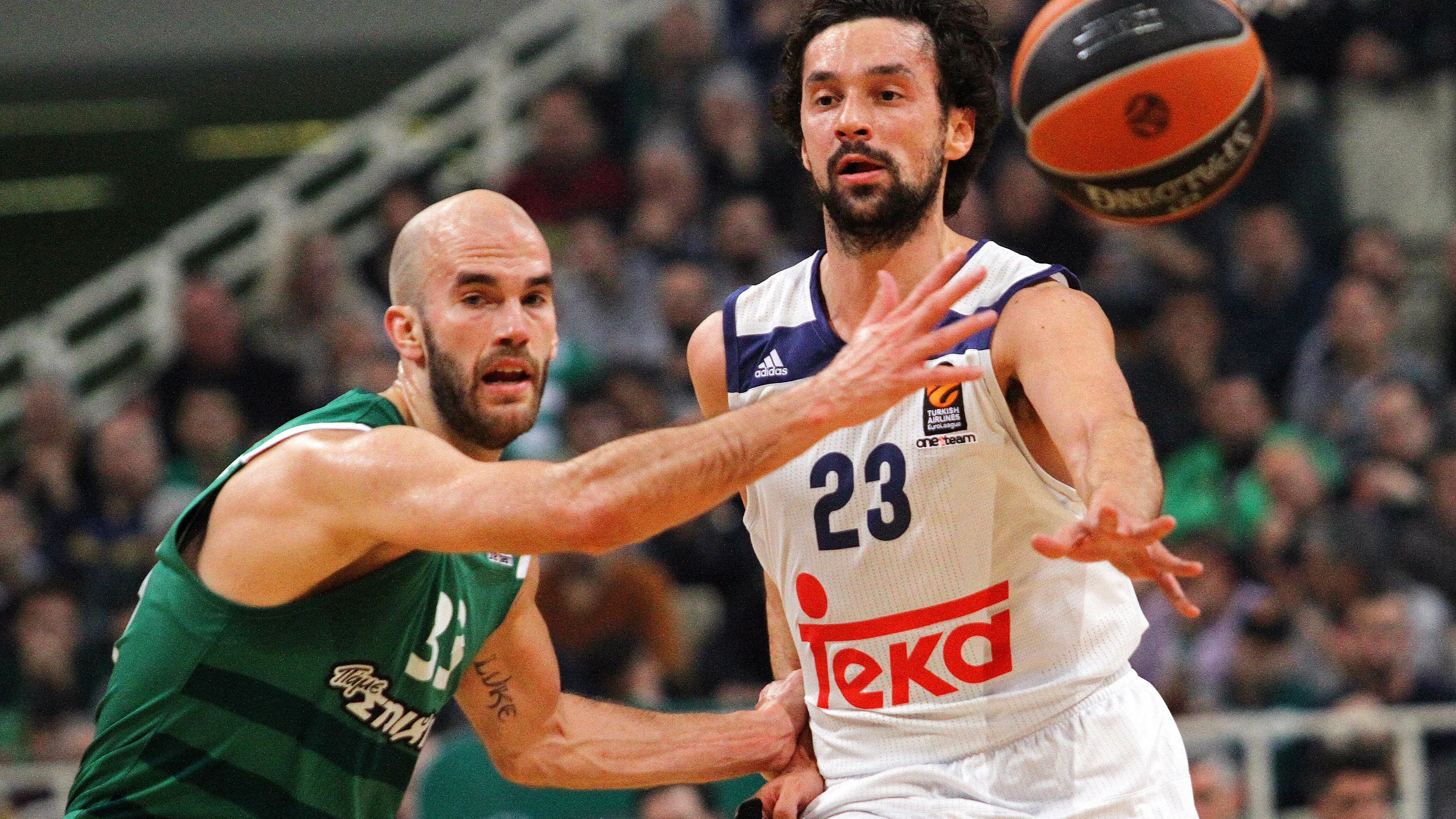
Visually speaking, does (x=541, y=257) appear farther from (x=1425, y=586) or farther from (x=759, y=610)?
(x=1425, y=586)

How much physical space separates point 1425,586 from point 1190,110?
3.93m

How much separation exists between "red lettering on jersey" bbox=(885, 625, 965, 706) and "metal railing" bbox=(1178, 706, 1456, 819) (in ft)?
10.9

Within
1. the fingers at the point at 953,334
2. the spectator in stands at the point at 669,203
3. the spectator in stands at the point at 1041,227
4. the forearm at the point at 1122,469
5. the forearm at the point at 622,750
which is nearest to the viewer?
the forearm at the point at 1122,469

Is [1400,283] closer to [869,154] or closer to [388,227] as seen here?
A: [869,154]

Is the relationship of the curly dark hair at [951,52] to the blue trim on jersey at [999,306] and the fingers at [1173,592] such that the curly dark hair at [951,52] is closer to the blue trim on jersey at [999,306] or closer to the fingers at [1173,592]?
the blue trim on jersey at [999,306]

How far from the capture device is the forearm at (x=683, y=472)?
3320 millimetres

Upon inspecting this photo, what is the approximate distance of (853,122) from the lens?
13.0 feet

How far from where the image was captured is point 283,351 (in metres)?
10.4

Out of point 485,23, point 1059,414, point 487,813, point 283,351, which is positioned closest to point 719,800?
point 487,813

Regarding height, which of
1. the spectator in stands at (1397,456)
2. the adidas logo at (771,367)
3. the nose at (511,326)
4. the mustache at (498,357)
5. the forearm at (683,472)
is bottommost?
the spectator in stands at (1397,456)

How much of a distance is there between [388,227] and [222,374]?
1.66 meters

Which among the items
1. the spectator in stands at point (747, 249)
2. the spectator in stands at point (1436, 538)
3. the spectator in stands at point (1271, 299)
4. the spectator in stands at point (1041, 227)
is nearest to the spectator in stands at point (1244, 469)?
the spectator in stands at point (1271, 299)

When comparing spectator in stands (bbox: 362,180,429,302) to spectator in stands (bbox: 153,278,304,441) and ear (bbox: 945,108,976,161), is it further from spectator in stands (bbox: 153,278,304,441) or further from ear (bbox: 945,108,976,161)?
ear (bbox: 945,108,976,161)

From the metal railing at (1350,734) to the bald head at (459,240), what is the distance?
13.3ft
